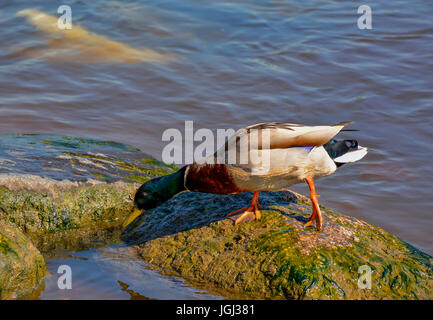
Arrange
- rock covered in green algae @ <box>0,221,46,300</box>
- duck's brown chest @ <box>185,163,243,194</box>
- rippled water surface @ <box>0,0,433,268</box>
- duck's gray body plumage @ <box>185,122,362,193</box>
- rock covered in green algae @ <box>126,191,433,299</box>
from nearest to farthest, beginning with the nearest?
1. rock covered in green algae @ <box>0,221,46,300</box>
2. rock covered in green algae @ <box>126,191,433,299</box>
3. duck's gray body plumage @ <box>185,122,362,193</box>
4. duck's brown chest @ <box>185,163,243,194</box>
5. rippled water surface @ <box>0,0,433,268</box>

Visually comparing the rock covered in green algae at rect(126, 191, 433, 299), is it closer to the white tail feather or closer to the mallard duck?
the mallard duck

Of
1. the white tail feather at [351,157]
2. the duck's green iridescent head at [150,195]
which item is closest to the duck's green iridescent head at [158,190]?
the duck's green iridescent head at [150,195]

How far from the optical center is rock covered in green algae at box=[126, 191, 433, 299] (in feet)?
11.9

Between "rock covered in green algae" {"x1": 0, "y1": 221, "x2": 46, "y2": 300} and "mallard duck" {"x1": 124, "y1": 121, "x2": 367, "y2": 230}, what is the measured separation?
124 cm

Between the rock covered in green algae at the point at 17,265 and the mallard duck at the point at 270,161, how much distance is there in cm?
124

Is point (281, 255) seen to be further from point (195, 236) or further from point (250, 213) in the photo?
point (195, 236)

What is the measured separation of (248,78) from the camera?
8680 mm

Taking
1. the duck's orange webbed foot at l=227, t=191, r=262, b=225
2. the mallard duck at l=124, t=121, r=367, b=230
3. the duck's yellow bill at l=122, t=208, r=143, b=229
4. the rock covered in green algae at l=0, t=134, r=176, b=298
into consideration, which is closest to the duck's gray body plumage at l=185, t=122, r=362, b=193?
the mallard duck at l=124, t=121, r=367, b=230

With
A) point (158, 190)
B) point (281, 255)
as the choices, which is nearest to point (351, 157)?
point (281, 255)

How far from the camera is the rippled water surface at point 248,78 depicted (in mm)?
6516

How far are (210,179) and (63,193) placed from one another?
1.15 meters

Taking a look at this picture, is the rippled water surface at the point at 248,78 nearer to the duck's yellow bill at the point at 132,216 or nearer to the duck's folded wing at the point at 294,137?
the duck's folded wing at the point at 294,137

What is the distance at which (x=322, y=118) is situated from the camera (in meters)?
7.67
